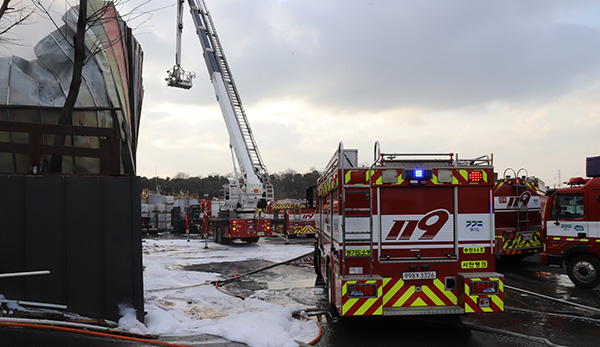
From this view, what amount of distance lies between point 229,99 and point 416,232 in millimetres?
15768

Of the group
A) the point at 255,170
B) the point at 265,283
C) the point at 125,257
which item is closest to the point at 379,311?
the point at 125,257

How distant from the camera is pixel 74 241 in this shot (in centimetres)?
621

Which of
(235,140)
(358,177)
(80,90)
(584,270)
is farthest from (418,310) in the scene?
(235,140)

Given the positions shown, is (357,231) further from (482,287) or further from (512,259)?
(512,259)

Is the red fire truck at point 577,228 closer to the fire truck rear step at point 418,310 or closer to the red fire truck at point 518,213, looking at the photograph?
the red fire truck at point 518,213

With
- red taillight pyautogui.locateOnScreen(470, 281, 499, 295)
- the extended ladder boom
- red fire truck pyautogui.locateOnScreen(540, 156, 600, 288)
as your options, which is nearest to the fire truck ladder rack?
red taillight pyautogui.locateOnScreen(470, 281, 499, 295)

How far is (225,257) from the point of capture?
17469 mm

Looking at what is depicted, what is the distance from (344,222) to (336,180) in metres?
0.66

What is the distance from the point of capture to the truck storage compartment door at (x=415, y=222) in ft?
21.6

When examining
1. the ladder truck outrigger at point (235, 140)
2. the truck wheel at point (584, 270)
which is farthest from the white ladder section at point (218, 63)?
the truck wheel at point (584, 270)

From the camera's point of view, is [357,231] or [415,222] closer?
[357,231]

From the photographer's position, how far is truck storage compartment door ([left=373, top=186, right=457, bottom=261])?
21.6ft

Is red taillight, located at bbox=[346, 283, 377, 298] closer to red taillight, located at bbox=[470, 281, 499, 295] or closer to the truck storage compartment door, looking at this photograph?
the truck storage compartment door

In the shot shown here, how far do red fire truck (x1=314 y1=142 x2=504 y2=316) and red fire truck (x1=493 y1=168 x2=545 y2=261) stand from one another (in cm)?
713
